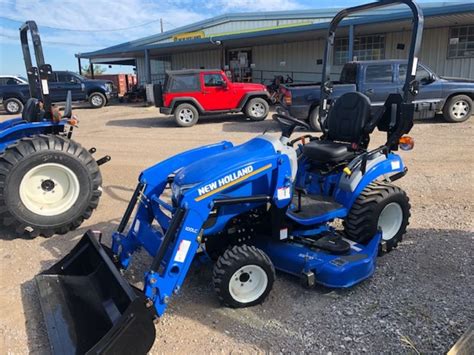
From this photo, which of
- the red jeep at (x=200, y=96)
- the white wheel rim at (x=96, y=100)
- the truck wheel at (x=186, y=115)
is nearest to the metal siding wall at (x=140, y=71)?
the white wheel rim at (x=96, y=100)

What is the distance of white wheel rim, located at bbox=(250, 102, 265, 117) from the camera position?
523 inches

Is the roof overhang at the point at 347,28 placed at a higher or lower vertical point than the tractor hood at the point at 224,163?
higher

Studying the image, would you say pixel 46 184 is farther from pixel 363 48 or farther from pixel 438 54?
pixel 363 48

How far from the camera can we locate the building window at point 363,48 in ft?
54.9

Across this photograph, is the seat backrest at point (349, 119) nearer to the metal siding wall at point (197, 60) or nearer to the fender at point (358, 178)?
the fender at point (358, 178)

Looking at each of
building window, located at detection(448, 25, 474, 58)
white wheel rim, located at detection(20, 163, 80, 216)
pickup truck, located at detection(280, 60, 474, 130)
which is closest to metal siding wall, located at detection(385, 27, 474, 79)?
building window, located at detection(448, 25, 474, 58)

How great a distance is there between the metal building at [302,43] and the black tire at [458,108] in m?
3.11

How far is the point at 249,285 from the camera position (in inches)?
120

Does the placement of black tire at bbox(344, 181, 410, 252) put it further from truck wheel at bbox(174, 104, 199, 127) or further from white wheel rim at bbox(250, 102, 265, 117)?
white wheel rim at bbox(250, 102, 265, 117)

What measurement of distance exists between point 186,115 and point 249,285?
10.2 metres

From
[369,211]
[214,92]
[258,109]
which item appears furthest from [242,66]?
[369,211]

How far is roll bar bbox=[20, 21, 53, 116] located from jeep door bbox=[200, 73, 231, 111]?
24.7 ft

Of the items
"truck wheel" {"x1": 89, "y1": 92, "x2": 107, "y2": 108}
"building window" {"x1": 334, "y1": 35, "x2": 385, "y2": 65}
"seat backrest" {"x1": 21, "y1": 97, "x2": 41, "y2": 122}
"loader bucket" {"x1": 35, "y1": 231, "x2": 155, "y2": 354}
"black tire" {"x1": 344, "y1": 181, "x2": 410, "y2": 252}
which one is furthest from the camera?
"truck wheel" {"x1": 89, "y1": 92, "x2": 107, "y2": 108}

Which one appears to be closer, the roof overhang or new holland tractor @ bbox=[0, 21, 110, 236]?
new holland tractor @ bbox=[0, 21, 110, 236]
